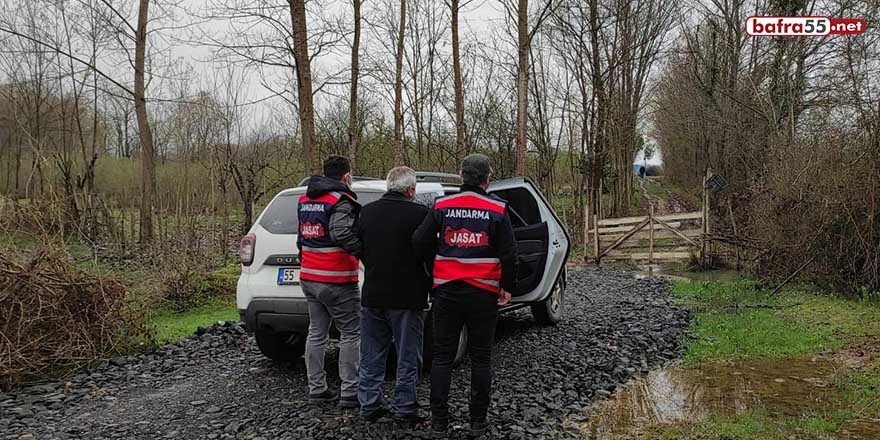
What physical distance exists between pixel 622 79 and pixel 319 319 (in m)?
25.2

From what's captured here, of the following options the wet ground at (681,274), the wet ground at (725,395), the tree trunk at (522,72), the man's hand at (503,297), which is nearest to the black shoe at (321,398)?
the man's hand at (503,297)

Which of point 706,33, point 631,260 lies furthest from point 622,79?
point 631,260

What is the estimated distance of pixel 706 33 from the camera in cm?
2686

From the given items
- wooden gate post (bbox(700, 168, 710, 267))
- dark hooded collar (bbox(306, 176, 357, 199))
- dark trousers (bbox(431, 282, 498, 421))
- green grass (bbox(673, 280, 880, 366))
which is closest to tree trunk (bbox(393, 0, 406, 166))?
wooden gate post (bbox(700, 168, 710, 267))

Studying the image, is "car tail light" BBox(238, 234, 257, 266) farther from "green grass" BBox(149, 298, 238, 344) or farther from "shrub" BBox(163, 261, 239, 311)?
"shrub" BBox(163, 261, 239, 311)

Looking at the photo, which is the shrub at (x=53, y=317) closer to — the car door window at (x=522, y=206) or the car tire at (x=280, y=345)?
the car tire at (x=280, y=345)

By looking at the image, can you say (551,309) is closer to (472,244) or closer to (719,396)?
(719,396)

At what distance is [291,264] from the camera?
553 cm

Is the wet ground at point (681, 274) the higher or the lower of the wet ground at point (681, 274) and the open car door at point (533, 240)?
the lower

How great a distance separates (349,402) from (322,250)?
121cm

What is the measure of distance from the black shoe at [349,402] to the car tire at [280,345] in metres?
1.61

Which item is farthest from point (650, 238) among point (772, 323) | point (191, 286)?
point (191, 286)

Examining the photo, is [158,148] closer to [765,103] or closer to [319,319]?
[319,319]

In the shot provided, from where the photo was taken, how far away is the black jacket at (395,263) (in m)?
4.55
